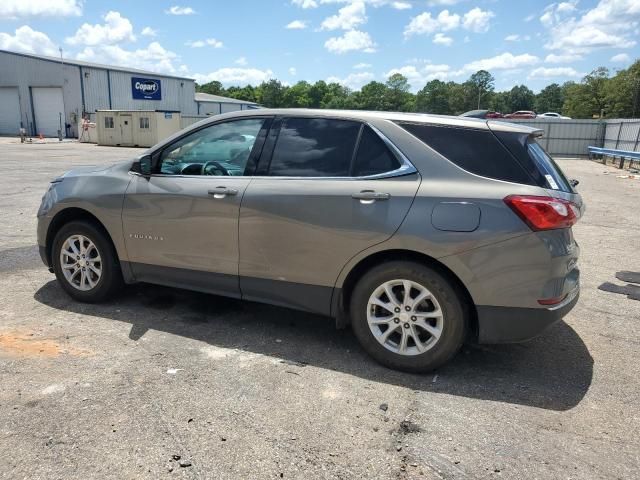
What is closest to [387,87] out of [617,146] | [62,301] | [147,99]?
[147,99]

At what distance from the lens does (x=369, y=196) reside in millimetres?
3551

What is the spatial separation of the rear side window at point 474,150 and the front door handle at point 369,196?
0.48m

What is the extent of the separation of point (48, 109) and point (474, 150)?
51.3 m

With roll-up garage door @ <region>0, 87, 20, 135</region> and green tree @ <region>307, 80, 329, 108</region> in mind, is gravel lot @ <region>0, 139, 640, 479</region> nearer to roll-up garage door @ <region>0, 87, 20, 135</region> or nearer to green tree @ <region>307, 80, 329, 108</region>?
roll-up garage door @ <region>0, 87, 20, 135</region>

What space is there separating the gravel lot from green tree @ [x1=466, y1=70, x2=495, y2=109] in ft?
350

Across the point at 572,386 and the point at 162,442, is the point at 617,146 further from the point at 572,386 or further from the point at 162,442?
the point at 162,442

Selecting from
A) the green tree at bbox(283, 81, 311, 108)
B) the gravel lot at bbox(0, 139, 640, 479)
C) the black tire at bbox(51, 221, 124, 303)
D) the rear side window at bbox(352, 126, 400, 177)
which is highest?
the green tree at bbox(283, 81, 311, 108)

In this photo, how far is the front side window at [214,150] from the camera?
421 centimetres

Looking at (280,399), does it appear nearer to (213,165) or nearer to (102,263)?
(213,165)

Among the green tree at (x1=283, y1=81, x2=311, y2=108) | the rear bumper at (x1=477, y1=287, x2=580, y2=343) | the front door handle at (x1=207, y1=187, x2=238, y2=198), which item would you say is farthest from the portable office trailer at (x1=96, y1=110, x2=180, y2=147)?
the green tree at (x1=283, y1=81, x2=311, y2=108)

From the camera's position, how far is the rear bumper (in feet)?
10.9

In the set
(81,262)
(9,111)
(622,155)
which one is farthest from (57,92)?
(81,262)

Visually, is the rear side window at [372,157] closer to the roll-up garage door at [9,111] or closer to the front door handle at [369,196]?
the front door handle at [369,196]

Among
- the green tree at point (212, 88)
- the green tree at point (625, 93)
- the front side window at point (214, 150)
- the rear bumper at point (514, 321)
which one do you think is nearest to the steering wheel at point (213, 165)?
the front side window at point (214, 150)
